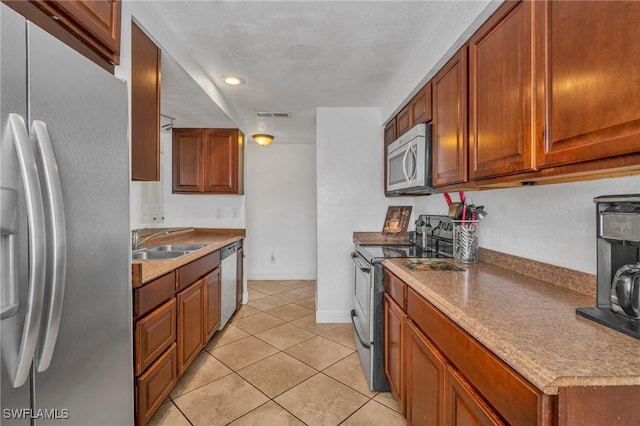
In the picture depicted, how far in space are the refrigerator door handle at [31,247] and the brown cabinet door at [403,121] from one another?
2227 mm

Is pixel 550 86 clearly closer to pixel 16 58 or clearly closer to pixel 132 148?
pixel 16 58

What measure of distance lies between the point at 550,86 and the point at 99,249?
5.37 ft

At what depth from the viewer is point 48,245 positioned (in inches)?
32.3

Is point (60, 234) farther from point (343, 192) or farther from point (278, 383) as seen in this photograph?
point (343, 192)

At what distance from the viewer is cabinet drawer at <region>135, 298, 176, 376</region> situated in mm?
1496

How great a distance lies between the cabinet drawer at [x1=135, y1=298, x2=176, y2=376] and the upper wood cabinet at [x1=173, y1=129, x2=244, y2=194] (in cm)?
184

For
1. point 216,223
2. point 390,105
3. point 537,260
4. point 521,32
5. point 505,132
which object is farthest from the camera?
point 216,223

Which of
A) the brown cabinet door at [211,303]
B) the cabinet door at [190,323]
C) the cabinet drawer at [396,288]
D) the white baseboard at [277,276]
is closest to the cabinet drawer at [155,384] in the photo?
the cabinet door at [190,323]

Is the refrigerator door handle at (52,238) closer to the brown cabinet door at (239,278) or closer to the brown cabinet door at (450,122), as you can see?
the brown cabinet door at (450,122)

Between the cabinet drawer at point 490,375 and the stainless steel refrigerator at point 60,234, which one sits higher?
the stainless steel refrigerator at point 60,234

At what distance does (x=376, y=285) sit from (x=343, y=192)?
1472 mm

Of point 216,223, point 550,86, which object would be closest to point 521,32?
point 550,86

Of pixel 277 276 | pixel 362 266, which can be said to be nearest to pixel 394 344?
pixel 362 266

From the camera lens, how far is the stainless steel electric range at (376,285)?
80.2 inches
